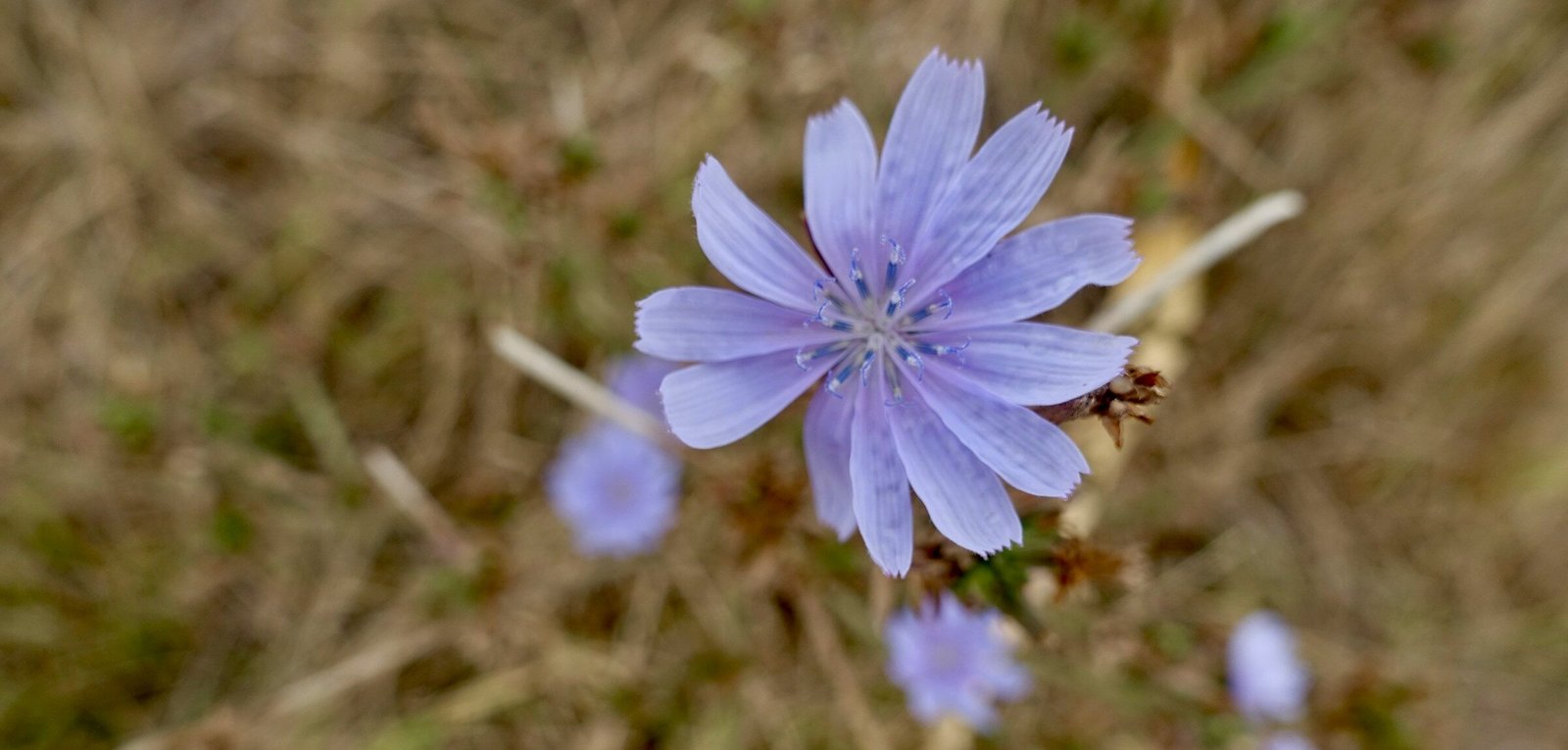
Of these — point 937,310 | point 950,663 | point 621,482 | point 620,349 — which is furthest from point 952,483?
point 621,482

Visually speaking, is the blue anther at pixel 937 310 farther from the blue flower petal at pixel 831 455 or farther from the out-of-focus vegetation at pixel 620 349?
the out-of-focus vegetation at pixel 620 349

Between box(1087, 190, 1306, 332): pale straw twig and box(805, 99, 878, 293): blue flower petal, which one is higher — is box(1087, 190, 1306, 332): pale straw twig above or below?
above

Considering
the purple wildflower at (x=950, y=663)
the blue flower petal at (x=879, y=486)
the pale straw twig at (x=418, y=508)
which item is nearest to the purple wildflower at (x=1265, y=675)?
the purple wildflower at (x=950, y=663)

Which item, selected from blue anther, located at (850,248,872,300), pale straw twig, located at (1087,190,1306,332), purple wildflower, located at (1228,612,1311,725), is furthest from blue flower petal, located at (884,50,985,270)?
purple wildflower, located at (1228,612,1311,725)

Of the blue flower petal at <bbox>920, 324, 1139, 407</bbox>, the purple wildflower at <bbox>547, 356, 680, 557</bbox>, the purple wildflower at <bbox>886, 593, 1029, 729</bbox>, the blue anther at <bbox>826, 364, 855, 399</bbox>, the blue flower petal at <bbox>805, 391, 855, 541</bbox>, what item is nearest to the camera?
the blue flower petal at <bbox>920, 324, 1139, 407</bbox>

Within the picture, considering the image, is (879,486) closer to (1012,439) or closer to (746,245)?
(1012,439)

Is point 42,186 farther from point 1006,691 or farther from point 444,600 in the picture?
point 1006,691

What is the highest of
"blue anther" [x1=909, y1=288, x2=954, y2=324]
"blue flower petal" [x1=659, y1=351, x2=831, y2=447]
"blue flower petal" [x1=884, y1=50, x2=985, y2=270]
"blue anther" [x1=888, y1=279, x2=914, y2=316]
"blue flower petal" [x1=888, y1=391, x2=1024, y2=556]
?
"blue flower petal" [x1=884, y1=50, x2=985, y2=270]

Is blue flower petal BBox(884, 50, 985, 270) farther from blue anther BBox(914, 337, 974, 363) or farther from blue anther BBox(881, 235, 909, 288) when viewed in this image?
blue anther BBox(914, 337, 974, 363)
